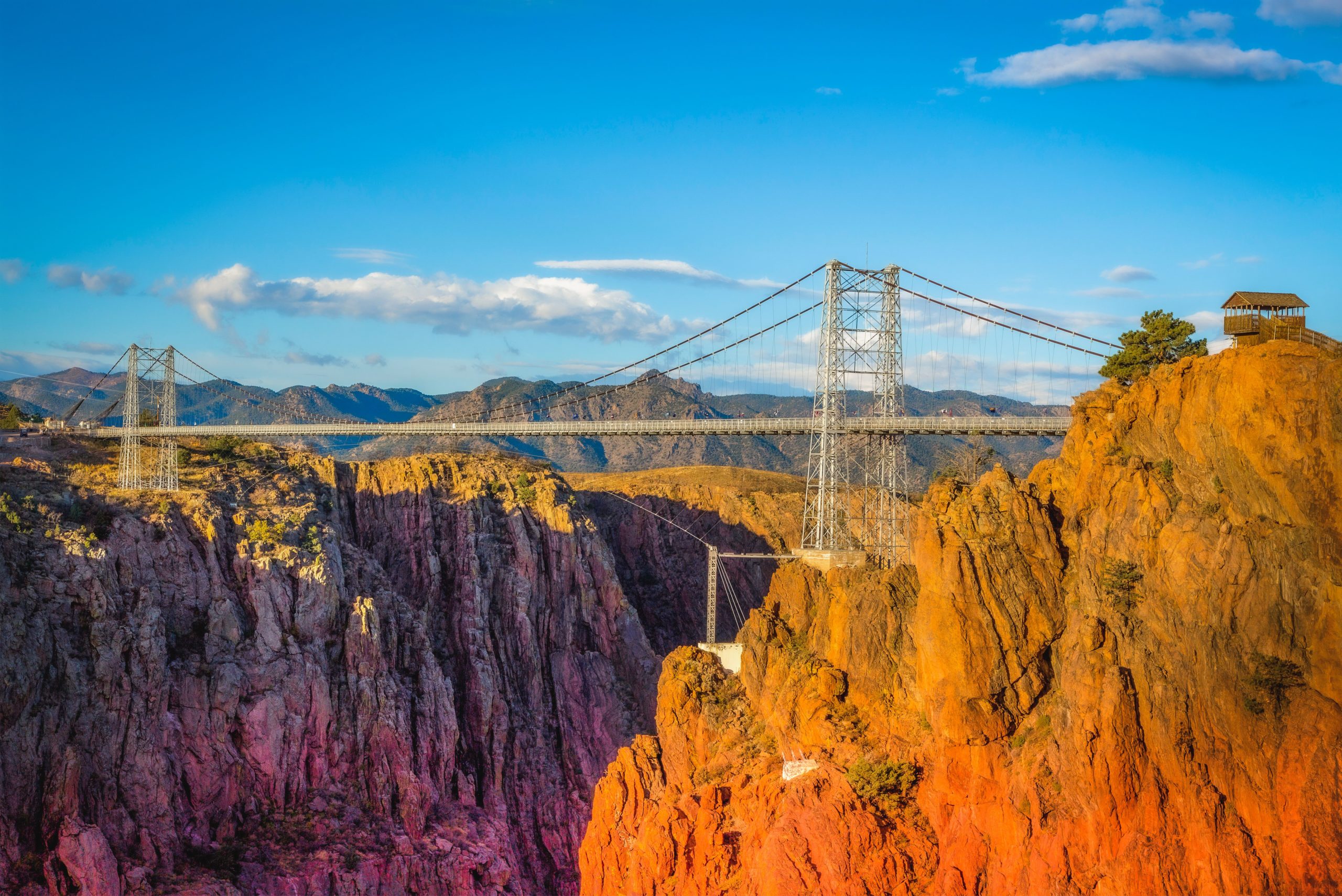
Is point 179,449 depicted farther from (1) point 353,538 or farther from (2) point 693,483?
(2) point 693,483

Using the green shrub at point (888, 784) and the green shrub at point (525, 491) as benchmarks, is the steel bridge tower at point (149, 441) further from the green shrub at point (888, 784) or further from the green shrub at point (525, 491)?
the green shrub at point (888, 784)

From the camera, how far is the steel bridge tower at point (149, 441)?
60.2 meters

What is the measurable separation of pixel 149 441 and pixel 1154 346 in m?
63.1

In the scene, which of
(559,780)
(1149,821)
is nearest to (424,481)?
(559,780)

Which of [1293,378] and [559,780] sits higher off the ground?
[1293,378]

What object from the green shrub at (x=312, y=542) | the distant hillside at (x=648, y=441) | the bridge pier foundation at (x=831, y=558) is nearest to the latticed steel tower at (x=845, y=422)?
the bridge pier foundation at (x=831, y=558)

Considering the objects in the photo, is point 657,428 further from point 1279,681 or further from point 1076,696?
point 1279,681

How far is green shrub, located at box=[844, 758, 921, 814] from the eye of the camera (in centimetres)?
3634

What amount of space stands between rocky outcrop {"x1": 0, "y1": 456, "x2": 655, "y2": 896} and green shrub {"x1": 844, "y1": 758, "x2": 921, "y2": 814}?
22.7 m

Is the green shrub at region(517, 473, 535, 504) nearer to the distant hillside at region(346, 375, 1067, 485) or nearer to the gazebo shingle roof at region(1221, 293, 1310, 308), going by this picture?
the gazebo shingle roof at region(1221, 293, 1310, 308)

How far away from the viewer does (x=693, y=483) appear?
89375mm

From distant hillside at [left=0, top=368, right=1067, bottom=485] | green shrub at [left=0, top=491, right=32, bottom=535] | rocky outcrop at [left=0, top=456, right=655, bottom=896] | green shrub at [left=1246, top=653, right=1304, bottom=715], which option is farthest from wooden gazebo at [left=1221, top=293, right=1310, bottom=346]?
distant hillside at [left=0, top=368, right=1067, bottom=485]

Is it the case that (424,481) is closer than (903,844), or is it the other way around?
(903,844)

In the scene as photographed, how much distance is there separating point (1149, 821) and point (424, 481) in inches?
1875
